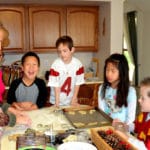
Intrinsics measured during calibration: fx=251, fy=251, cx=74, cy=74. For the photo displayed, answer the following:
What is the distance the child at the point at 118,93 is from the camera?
1840mm

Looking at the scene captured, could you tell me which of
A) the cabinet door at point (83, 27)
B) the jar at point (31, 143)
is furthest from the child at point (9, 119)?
the cabinet door at point (83, 27)

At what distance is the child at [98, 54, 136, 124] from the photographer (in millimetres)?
1840

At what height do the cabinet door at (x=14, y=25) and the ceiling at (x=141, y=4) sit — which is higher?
the ceiling at (x=141, y=4)

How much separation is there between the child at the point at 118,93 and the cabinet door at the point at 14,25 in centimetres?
188

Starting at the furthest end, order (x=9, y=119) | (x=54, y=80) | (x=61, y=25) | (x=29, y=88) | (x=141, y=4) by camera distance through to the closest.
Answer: (x=141, y=4)
(x=61, y=25)
(x=54, y=80)
(x=29, y=88)
(x=9, y=119)

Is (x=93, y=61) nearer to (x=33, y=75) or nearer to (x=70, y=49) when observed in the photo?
(x=70, y=49)

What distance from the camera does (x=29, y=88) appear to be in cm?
227

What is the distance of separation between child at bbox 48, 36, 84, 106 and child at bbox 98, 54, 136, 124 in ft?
1.67

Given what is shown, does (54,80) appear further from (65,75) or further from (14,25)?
(14,25)

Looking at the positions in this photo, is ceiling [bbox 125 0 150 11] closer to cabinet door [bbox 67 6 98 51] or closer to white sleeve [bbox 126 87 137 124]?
cabinet door [bbox 67 6 98 51]

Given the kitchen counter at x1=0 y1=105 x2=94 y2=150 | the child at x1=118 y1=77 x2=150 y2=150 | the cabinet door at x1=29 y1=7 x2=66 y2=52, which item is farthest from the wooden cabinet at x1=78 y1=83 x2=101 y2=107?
the child at x1=118 y1=77 x2=150 y2=150

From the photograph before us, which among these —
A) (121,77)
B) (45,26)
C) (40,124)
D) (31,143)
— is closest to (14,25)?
(45,26)

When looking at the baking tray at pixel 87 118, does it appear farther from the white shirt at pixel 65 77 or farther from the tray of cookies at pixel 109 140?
the white shirt at pixel 65 77

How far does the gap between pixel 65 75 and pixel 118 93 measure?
76cm
